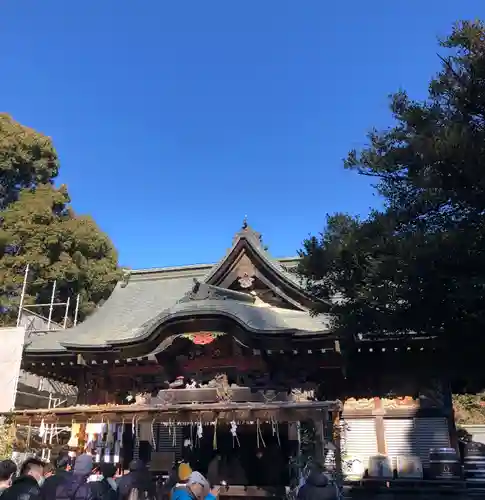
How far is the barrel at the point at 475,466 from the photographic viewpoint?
10.4 m

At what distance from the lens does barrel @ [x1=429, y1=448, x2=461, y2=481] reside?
1026 centimetres

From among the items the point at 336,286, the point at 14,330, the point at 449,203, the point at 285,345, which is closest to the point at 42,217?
the point at 14,330

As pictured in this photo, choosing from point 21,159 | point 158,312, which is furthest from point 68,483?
point 21,159

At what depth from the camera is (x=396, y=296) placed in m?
7.07

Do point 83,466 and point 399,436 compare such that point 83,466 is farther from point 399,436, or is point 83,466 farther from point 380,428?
point 399,436

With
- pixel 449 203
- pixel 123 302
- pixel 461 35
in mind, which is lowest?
pixel 449 203

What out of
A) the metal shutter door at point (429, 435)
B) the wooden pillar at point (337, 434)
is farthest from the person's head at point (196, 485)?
the metal shutter door at point (429, 435)

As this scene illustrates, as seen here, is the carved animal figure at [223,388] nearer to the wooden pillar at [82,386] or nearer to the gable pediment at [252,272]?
the gable pediment at [252,272]

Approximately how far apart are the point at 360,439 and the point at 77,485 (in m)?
7.58

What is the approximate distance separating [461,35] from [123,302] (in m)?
13.1

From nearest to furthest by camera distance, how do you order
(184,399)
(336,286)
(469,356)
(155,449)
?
1. (469,356)
2. (336,286)
3. (184,399)
4. (155,449)

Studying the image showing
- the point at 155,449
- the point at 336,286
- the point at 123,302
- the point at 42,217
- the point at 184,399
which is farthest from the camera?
Result: the point at 42,217

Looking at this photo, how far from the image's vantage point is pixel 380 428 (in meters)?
11.2

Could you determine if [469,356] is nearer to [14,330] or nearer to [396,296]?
[396,296]
